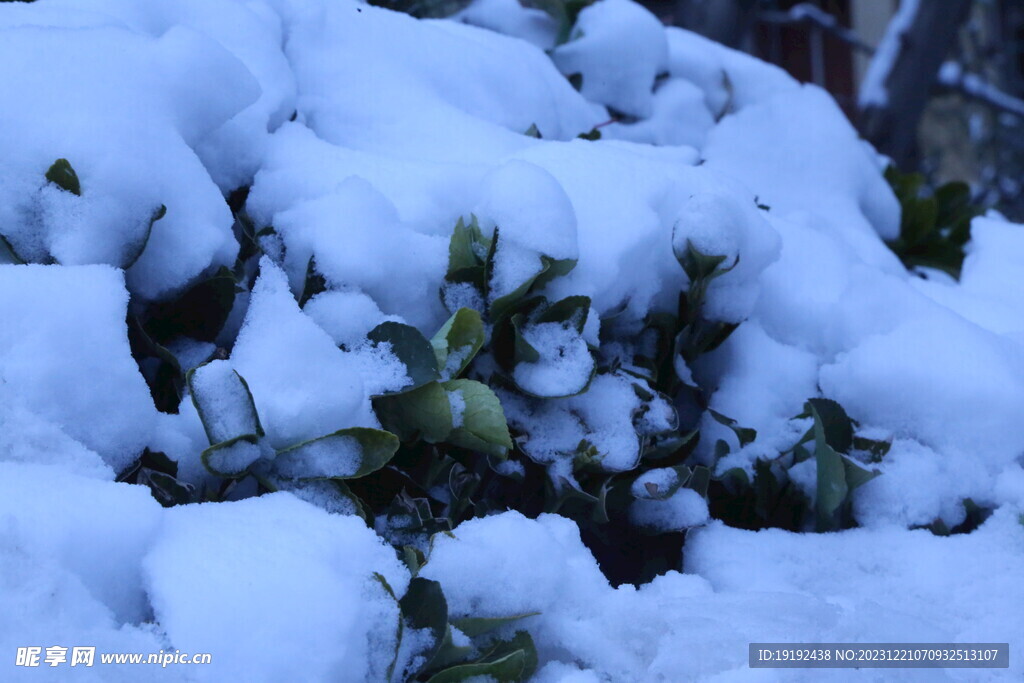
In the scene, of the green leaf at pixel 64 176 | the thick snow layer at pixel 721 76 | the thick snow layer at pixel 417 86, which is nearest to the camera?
the green leaf at pixel 64 176

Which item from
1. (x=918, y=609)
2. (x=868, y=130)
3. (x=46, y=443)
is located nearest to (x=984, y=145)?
(x=868, y=130)

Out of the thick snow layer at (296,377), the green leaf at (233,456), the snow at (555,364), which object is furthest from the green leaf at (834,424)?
the green leaf at (233,456)

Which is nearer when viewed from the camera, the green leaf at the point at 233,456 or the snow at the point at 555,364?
the green leaf at the point at 233,456

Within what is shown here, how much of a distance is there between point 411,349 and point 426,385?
50 millimetres

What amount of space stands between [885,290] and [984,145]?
586 cm

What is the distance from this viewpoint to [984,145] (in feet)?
20.4

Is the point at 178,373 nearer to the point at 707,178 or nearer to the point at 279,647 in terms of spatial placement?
the point at 279,647

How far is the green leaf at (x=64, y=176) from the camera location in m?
0.81

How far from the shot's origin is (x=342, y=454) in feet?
2.50

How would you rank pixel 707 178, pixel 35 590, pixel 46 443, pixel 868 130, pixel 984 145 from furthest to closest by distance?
pixel 984 145 < pixel 868 130 < pixel 707 178 < pixel 46 443 < pixel 35 590

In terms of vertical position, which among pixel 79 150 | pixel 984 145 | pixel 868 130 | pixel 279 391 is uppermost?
pixel 79 150

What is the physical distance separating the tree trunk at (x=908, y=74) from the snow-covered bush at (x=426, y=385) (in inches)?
77.2

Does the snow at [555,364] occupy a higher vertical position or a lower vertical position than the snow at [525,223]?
lower

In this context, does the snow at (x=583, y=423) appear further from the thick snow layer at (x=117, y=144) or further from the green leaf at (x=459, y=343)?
the thick snow layer at (x=117, y=144)
